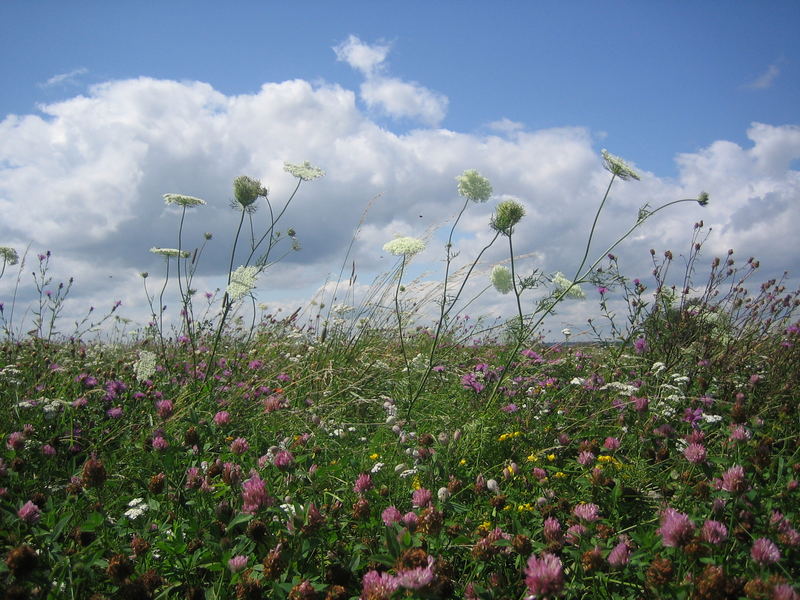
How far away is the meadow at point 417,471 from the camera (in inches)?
57.7

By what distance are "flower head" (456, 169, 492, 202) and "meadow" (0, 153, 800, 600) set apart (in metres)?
0.02

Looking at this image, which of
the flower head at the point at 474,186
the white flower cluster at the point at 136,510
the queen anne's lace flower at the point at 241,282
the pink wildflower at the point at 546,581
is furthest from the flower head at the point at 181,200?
the pink wildflower at the point at 546,581

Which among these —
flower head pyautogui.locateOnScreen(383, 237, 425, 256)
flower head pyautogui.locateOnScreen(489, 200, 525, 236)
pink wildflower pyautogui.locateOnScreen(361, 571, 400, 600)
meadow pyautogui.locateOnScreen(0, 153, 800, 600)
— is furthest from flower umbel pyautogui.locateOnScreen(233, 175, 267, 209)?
pink wildflower pyautogui.locateOnScreen(361, 571, 400, 600)

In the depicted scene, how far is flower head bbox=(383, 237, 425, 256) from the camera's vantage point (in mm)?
3623

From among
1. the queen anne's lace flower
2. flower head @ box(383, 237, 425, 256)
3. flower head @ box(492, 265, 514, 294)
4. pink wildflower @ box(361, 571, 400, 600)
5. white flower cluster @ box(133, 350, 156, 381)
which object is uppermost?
flower head @ box(383, 237, 425, 256)

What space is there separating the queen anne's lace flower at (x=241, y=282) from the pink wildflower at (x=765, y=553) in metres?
3.09

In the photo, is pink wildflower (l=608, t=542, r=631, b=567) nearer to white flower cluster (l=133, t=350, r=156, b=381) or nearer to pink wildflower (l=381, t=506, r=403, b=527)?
pink wildflower (l=381, t=506, r=403, b=527)

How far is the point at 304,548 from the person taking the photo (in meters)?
1.47

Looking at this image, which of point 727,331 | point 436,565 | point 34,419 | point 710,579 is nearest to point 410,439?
point 436,565

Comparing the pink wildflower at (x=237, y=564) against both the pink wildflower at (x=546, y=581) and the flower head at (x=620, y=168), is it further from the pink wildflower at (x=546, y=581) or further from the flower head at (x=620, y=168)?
the flower head at (x=620, y=168)

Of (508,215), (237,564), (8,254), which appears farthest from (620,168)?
(8,254)

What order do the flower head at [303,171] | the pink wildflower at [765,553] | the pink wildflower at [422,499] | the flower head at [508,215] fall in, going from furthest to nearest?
the flower head at [303,171], the flower head at [508,215], the pink wildflower at [422,499], the pink wildflower at [765,553]

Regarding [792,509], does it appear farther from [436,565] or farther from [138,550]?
[138,550]

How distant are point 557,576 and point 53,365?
4337mm
